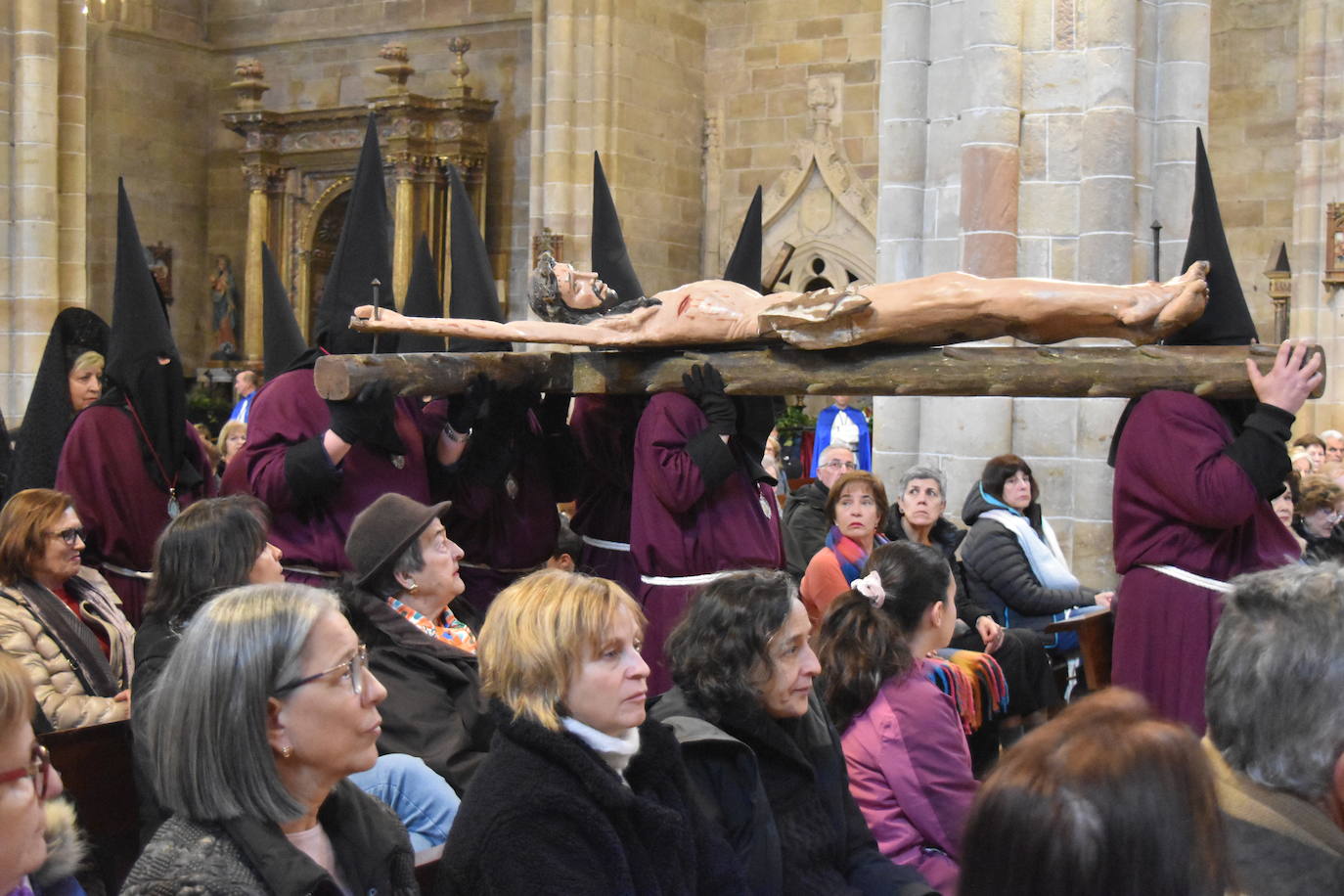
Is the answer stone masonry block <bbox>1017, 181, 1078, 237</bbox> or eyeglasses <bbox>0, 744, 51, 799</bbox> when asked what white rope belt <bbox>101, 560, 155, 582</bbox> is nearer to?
eyeglasses <bbox>0, 744, 51, 799</bbox>

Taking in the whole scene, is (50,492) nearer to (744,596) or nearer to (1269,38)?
(744,596)

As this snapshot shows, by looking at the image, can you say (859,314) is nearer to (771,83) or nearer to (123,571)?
(123,571)

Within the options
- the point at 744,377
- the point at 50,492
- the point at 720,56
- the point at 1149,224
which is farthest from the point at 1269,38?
the point at 50,492

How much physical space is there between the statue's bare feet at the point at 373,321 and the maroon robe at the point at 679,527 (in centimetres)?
82

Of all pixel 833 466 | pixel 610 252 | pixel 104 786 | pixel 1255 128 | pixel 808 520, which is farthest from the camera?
pixel 1255 128

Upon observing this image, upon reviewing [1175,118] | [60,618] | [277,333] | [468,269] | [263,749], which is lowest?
[60,618]

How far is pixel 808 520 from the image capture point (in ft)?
21.7

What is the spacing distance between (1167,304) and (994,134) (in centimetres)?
306

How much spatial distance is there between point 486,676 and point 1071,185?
5.11 m

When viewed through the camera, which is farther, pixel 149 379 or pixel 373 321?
pixel 149 379

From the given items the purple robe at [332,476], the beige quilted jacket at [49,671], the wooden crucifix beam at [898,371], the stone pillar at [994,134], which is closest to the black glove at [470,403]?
the wooden crucifix beam at [898,371]

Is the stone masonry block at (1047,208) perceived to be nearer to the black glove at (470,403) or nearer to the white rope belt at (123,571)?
the black glove at (470,403)

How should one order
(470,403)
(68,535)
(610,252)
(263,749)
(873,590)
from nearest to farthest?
(263,749) < (873,590) < (68,535) < (470,403) < (610,252)

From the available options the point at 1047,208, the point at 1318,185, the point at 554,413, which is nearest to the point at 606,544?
the point at 554,413
